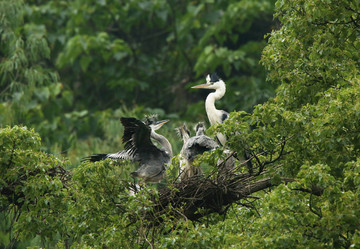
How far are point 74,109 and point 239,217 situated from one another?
11078mm

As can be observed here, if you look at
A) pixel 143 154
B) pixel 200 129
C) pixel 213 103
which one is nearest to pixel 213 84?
pixel 213 103

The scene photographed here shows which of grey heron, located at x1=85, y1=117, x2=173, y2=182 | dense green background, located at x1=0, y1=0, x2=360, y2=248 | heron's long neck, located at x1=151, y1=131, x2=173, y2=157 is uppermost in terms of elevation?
dense green background, located at x1=0, y1=0, x2=360, y2=248

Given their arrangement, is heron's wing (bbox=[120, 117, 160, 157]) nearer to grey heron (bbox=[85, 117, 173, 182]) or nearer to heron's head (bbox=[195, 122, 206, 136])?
grey heron (bbox=[85, 117, 173, 182])

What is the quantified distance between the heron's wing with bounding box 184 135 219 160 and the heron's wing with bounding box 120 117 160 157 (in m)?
0.39

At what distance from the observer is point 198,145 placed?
8.16 m

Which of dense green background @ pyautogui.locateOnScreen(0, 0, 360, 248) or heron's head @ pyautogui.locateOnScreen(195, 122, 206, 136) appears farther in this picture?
heron's head @ pyautogui.locateOnScreen(195, 122, 206, 136)

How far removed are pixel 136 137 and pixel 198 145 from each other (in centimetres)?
60

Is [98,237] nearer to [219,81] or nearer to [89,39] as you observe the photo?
[219,81]

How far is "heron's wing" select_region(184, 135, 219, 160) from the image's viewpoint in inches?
318

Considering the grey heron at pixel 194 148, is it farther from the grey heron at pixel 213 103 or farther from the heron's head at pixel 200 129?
the grey heron at pixel 213 103

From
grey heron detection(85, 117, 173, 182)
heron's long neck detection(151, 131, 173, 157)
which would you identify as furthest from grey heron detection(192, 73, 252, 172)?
grey heron detection(85, 117, 173, 182)

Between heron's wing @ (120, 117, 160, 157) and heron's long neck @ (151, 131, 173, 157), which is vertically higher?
heron's wing @ (120, 117, 160, 157)

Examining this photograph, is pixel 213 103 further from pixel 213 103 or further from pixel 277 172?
Result: pixel 277 172

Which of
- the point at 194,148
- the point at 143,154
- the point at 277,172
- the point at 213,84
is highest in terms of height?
the point at 277,172
